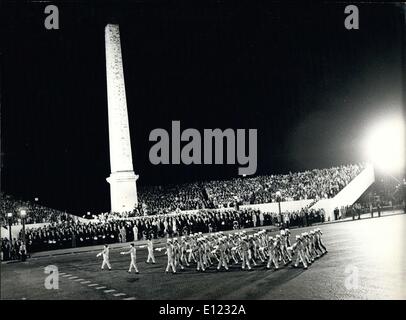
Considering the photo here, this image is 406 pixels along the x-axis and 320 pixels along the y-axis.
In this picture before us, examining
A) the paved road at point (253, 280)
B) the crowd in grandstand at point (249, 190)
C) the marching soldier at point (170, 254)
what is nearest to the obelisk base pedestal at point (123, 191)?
the crowd in grandstand at point (249, 190)

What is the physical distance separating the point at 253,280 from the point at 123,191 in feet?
66.2

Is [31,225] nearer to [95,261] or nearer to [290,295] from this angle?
[95,261]

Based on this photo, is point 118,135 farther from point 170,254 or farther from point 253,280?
point 253,280

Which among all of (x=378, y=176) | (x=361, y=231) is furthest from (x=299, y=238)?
(x=378, y=176)

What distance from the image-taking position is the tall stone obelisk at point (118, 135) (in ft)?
101

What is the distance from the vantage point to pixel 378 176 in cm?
3108

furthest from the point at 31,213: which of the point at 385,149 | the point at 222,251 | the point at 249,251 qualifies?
the point at 385,149

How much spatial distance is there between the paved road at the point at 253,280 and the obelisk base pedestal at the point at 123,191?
518 inches

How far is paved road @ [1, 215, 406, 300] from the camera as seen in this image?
10.1 metres

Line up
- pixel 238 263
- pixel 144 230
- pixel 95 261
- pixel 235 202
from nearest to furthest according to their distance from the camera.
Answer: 1. pixel 238 263
2. pixel 95 261
3. pixel 144 230
4. pixel 235 202

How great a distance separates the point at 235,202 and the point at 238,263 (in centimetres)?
1976

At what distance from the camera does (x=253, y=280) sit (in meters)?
11.9

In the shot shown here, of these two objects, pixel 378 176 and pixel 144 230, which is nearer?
pixel 144 230

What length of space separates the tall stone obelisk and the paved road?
13.3 metres
